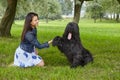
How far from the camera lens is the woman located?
8.88 meters

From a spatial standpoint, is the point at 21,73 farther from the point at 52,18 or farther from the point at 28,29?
the point at 52,18

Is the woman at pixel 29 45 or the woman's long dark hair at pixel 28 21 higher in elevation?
the woman's long dark hair at pixel 28 21

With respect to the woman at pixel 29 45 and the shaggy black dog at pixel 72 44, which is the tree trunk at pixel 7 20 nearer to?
the woman at pixel 29 45

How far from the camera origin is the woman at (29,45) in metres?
8.88

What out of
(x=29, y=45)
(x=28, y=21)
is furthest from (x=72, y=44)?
(x=28, y=21)

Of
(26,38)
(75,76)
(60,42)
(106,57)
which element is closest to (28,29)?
(26,38)

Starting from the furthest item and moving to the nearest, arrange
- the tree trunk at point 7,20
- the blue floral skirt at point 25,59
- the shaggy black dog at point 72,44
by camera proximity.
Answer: the tree trunk at point 7,20 < the blue floral skirt at point 25,59 < the shaggy black dog at point 72,44

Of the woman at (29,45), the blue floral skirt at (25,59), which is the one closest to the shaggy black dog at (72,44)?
the woman at (29,45)

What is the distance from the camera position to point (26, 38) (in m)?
8.94

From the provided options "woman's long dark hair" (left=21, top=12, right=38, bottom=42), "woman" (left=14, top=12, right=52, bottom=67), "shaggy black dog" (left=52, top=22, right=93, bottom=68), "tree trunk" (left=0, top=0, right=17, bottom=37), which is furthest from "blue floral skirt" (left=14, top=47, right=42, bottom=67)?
"tree trunk" (left=0, top=0, right=17, bottom=37)

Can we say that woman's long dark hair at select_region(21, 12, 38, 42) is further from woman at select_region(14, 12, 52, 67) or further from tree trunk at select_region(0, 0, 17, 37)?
tree trunk at select_region(0, 0, 17, 37)

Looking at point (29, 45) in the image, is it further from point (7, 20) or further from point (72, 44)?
point (7, 20)

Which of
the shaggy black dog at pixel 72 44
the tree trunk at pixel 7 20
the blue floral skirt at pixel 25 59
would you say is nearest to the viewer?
the shaggy black dog at pixel 72 44

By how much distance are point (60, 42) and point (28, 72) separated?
116 cm
